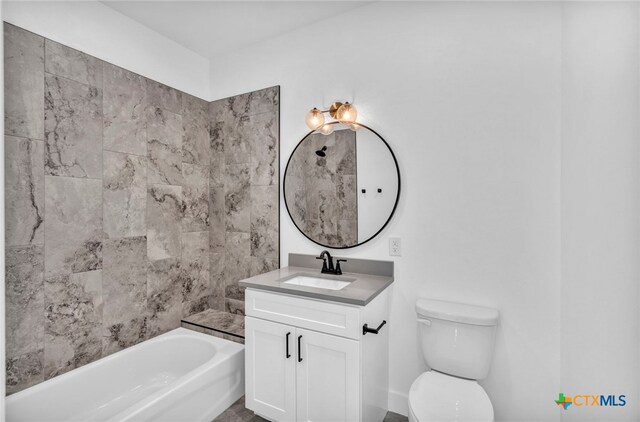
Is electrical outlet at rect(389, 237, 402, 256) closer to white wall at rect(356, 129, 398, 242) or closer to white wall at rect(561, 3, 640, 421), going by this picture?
white wall at rect(356, 129, 398, 242)

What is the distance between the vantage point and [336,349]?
5.08 ft

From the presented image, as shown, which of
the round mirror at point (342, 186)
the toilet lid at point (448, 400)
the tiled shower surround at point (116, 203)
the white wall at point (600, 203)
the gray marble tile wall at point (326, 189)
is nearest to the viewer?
the white wall at point (600, 203)

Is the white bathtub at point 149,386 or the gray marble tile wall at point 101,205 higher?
the gray marble tile wall at point 101,205

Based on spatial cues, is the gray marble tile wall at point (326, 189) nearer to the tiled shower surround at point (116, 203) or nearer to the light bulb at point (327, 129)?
the light bulb at point (327, 129)

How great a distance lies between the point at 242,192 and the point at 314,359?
4.78 ft

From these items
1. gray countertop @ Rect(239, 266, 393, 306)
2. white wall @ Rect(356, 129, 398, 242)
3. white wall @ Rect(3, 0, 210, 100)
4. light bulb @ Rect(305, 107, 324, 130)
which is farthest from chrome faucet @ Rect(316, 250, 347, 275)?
white wall @ Rect(3, 0, 210, 100)

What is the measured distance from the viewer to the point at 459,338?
1.58 meters

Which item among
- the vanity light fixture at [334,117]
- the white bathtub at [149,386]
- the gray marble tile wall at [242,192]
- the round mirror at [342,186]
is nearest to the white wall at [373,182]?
the round mirror at [342,186]

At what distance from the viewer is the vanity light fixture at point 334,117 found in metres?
1.95

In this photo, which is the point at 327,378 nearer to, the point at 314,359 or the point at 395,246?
the point at 314,359

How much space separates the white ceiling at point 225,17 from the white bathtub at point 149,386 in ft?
7.57

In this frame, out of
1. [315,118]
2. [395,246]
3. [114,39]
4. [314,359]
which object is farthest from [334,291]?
[114,39]

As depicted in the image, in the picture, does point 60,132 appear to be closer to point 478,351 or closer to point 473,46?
point 473,46

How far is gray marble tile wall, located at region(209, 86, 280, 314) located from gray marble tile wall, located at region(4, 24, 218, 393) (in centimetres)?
2
